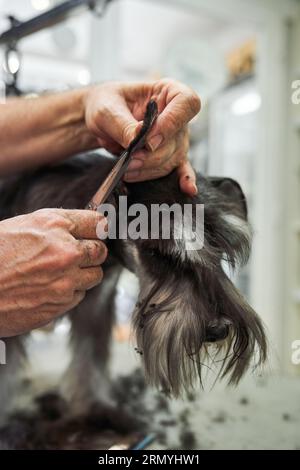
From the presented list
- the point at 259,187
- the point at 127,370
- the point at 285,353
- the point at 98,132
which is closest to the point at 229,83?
the point at 259,187

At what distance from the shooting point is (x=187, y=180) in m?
0.84

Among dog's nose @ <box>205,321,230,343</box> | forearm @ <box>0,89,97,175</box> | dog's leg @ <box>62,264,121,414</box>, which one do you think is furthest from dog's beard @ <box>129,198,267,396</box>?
dog's leg @ <box>62,264,121,414</box>

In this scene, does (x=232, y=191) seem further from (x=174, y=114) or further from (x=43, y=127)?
(x=43, y=127)

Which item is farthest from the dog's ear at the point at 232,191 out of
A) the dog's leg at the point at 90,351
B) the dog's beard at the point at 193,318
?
the dog's leg at the point at 90,351

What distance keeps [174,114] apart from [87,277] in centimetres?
30

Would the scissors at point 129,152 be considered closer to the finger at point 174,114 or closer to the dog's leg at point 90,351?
the finger at point 174,114

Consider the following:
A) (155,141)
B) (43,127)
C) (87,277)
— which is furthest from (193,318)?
(43,127)

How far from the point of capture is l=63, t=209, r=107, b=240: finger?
697mm

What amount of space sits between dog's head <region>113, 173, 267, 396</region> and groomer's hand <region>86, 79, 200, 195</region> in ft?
0.11

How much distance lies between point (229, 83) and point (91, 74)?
3.10 ft

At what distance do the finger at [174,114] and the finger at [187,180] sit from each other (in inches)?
3.2

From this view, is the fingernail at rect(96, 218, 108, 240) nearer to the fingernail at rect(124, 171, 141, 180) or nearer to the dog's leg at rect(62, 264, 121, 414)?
the fingernail at rect(124, 171, 141, 180)

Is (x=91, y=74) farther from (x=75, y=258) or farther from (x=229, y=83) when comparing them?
(x=75, y=258)

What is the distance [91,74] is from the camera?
192cm
